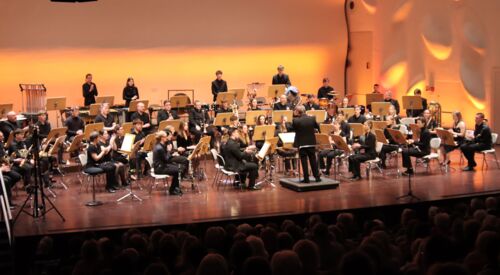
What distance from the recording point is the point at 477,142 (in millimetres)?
16219

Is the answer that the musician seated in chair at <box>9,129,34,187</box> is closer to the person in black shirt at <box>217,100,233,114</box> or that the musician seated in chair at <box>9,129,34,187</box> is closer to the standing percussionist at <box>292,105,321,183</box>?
the person in black shirt at <box>217,100,233,114</box>

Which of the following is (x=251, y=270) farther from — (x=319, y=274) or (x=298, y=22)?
(x=298, y=22)

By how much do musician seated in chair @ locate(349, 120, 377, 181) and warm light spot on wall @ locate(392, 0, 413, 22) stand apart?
8038mm

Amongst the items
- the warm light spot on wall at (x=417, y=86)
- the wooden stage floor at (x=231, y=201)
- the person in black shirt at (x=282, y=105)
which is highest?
the warm light spot on wall at (x=417, y=86)

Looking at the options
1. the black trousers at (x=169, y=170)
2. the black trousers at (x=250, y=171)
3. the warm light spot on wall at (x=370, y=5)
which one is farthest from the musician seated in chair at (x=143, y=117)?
the warm light spot on wall at (x=370, y=5)

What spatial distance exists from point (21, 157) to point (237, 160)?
183 inches

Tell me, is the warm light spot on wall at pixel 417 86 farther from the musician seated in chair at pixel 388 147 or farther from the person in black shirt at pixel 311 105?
the musician seated in chair at pixel 388 147

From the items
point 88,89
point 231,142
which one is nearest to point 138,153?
point 231,142

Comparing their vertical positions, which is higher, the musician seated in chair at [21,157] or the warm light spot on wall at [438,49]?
the warm light spot on wall at [438,49]

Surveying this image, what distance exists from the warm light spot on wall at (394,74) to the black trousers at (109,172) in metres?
11.8

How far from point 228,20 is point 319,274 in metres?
17.9

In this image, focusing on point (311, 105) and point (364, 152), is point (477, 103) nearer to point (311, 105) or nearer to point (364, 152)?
point (311, 105)

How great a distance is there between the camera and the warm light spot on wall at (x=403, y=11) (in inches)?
884

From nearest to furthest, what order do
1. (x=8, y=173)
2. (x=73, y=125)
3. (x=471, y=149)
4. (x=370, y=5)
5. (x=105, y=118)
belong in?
(x=8, y=173)
(x=471, y=149)
(x=73, y=125)
(x=105, y=118)
(x=370, y=5)
